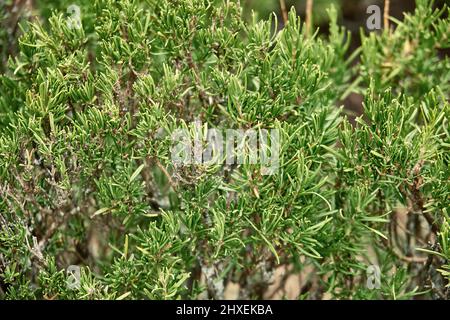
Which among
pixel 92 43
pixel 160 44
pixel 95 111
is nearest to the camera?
pixel 95 111

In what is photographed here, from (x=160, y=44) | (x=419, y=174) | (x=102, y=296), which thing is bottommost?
(x=102, y=296)

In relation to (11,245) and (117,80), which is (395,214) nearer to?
(117,80)

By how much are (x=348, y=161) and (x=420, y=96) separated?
537 mm

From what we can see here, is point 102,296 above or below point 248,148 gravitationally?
below

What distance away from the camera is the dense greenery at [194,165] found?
5.00ft

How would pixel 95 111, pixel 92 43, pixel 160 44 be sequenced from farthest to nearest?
pixel 92 43
pixel 160 44
pixel 95 111

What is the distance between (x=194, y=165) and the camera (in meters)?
1.50

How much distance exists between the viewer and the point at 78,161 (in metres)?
1.59

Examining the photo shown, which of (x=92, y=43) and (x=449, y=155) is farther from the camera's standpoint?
(x=92, y=43)

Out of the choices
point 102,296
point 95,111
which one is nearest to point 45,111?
point 95,111

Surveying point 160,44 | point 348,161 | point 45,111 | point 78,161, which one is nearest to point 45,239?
point 78,161

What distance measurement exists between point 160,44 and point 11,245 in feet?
2.08

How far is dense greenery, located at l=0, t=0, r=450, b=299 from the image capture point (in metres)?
1.53

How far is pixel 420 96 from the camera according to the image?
199 cm
